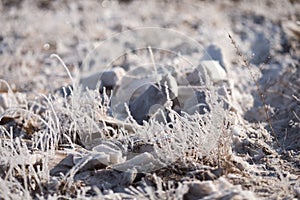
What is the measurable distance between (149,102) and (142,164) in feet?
3.57

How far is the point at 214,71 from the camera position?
14.6 feet

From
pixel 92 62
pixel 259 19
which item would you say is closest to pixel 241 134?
pixel 92 62

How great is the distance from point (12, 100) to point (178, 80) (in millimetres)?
1345

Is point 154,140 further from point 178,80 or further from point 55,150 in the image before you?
point 178,80

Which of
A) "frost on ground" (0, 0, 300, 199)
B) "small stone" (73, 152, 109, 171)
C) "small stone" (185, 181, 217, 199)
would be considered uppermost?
"frost on ground" (0, 0, 300, 199)

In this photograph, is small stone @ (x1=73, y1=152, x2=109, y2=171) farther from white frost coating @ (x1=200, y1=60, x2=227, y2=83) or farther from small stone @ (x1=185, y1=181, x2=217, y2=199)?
white frost coating @ (x1=200, y1=60, x2=227, y2=83)

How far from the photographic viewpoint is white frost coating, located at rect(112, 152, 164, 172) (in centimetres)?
284

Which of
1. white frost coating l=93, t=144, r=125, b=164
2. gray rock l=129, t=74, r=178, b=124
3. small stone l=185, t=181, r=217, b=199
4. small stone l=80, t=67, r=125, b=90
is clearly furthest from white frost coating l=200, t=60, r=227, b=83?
small stone l=185, t=181, r=217, b=199

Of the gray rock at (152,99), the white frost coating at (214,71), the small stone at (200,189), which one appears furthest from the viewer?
the white frost coating at (214,71)

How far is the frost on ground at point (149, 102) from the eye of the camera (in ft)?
9.16

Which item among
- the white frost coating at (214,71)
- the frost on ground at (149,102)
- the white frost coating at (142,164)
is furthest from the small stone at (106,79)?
the white frost coating at (142,164)

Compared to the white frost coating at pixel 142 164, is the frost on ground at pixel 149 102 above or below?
above

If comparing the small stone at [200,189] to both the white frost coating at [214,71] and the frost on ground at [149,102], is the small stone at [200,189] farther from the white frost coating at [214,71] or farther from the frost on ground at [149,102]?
the white frost coating at [214,71]

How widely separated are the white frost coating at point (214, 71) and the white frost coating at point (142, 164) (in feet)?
5.47
